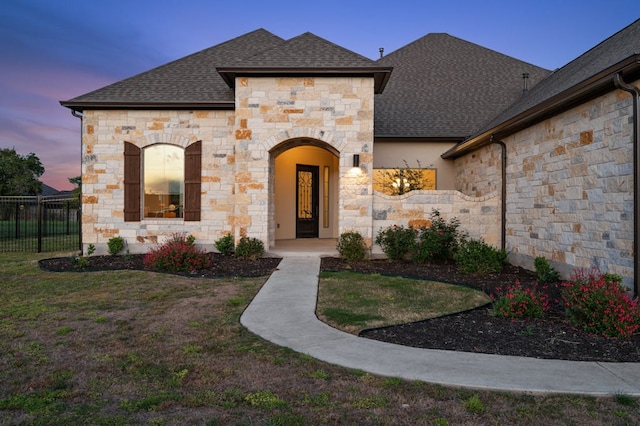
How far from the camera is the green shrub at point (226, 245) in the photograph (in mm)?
10648

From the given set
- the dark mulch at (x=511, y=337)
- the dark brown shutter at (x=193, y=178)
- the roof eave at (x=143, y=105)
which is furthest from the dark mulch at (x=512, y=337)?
the roof eave at (x=143, y=105)

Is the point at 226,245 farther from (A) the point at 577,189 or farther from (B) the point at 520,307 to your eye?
(A) the point at 577,189

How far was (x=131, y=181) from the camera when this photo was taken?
36.0 ft

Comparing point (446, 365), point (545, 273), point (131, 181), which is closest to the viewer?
point (446, 365)

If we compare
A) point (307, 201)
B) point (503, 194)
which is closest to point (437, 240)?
point (503, 194)

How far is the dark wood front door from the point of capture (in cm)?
1452

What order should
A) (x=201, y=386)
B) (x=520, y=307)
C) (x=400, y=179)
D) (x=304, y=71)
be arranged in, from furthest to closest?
(x=400, y=179) → (x=304, y=71) → (x=520, y=307) → (x=201, y=386)

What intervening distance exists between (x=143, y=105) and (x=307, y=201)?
6251 mm

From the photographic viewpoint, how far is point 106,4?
13055mm

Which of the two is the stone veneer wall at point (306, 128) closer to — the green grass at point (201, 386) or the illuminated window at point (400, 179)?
the illuminated window at point (400, 179)

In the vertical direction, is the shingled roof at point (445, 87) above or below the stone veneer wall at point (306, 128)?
above

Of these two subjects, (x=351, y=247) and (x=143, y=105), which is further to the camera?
(x=143, y=105)

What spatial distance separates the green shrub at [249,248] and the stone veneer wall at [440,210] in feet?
9.48

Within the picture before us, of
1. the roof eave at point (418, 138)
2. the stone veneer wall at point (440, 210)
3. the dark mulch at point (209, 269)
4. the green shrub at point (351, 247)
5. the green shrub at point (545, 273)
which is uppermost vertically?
the roof eave at point (418, 138)
